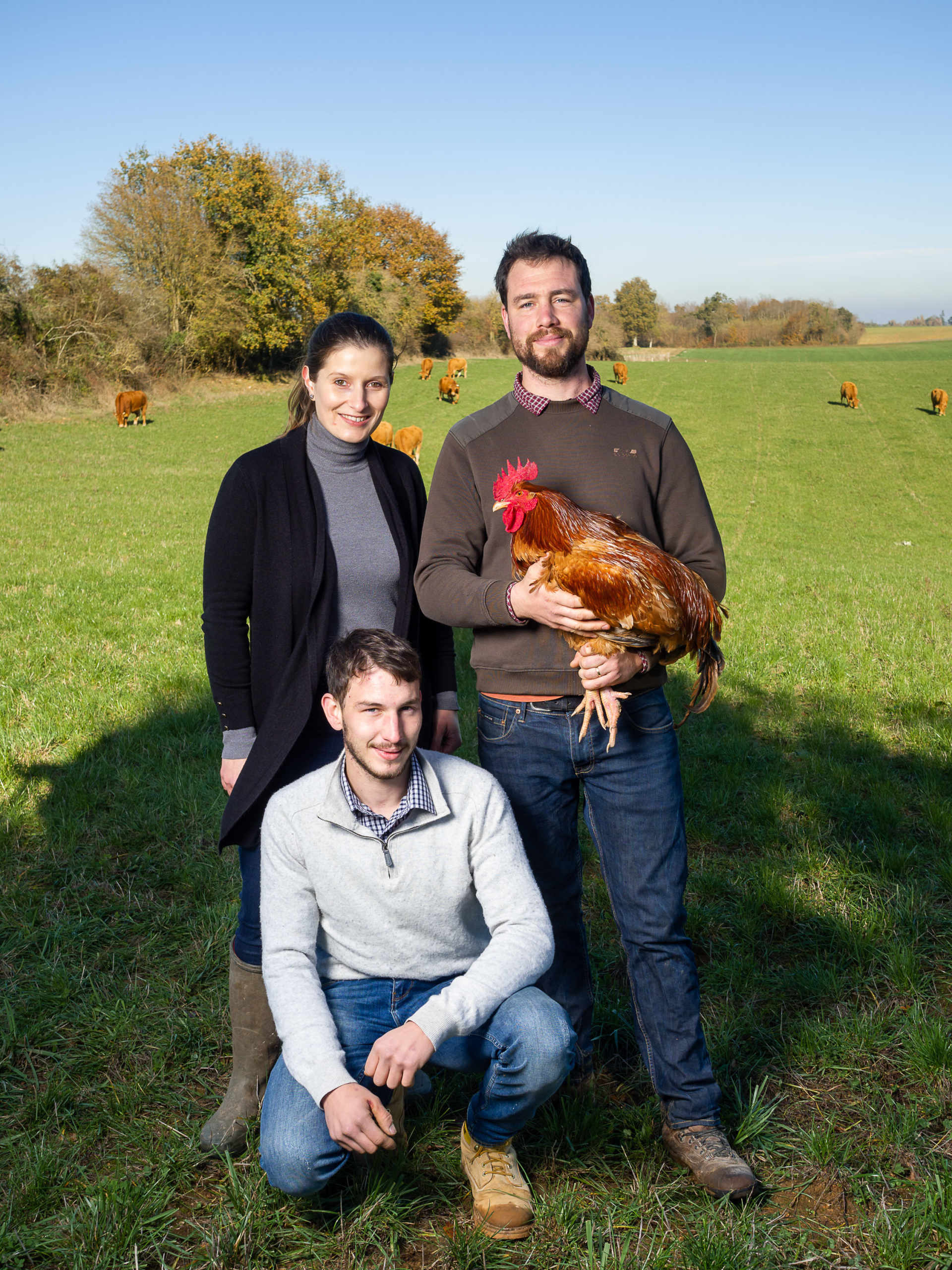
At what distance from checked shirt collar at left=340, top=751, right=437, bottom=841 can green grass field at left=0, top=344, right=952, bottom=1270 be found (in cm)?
100

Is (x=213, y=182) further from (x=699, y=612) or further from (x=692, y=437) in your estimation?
(x=699, y=612)

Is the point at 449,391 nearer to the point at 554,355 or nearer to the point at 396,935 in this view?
the point at 554,355

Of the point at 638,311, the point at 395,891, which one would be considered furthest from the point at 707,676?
the point at 638,311

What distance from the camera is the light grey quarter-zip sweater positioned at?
8.18ft

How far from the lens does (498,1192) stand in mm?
2482

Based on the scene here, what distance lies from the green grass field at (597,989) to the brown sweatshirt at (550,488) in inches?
56.9

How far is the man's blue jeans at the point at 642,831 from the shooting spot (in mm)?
2646

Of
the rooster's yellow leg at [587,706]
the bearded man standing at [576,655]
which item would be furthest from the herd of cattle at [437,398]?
the rooster's yellow leg at [587,706]

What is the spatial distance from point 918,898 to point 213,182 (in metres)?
40.2

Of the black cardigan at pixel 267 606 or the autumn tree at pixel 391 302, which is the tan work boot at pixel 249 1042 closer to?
the black cardigan at pixel 267 606

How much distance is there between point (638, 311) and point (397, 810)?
8318 centimetres

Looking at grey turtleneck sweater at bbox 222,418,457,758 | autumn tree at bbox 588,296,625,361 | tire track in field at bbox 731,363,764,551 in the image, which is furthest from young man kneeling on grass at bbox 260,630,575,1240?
autumn tree at bbox 588,296,625,361

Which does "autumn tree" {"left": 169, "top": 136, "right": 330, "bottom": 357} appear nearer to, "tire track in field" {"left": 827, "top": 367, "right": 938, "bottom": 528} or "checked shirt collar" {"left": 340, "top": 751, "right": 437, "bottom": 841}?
"tire track in field" {"left": 827, "top": 367, "right": 938, "bottom": 528}

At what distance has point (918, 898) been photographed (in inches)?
153
